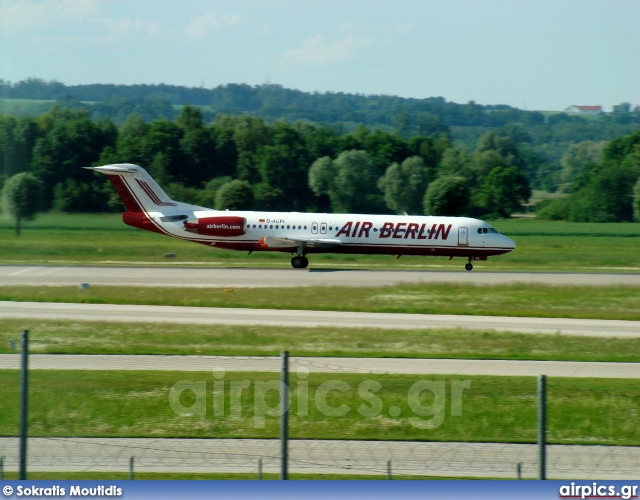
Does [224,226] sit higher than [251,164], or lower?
lower

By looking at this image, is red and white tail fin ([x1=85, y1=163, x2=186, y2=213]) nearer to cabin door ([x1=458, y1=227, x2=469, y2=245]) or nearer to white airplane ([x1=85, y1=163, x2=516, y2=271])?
white airplane ([x1=85, y1=163, x2=516, y2=271])

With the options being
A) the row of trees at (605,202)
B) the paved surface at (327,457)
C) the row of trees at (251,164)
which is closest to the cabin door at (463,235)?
the row of trees at (251,164)

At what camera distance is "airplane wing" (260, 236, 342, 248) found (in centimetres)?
4931

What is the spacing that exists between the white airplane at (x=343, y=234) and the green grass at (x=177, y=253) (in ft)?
3.95

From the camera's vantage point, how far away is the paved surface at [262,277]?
40.2m

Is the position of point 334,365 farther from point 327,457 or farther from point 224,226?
point 224,226

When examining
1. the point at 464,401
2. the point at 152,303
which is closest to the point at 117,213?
the point at 152,303

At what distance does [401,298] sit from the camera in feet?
117

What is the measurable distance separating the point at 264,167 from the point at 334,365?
8792 centimetres

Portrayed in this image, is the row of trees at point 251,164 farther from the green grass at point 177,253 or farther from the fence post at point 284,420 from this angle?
the fence post at point 284,420

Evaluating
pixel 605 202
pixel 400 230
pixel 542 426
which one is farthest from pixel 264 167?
pixel 542 426

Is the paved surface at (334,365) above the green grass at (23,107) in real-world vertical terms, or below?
below

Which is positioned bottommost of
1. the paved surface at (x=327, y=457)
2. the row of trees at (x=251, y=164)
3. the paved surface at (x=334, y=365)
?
the paved surface at (x=334, y=365)

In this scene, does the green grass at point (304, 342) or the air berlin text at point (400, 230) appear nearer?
the green grass at point (304, 342)
